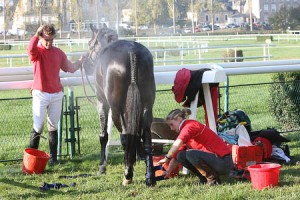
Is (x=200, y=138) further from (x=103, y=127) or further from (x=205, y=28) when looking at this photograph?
(x=205, y=28)

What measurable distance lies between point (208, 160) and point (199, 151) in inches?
5.0

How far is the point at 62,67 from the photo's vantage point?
25.6 ft

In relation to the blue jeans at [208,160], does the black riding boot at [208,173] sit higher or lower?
lower

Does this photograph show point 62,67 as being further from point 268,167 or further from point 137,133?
point 268,167

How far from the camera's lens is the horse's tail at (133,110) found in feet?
20.6

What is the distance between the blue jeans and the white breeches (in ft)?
6.48

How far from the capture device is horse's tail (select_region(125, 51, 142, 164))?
6277 millimetres

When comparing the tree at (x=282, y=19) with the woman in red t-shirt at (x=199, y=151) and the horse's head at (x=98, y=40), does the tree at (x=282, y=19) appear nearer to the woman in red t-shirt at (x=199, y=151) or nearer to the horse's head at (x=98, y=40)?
the horse's head at (x=98, y=40)

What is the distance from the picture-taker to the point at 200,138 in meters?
6.26

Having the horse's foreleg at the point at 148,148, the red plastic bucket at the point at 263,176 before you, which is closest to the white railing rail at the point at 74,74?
the horse's foreleg at the point at 148,148

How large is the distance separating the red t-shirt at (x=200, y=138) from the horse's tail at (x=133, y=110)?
45 centimetres

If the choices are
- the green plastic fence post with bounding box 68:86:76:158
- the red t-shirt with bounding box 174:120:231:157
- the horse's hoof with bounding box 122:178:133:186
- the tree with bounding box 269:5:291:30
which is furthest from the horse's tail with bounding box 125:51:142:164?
the tree with bounding box 269:5:291:30

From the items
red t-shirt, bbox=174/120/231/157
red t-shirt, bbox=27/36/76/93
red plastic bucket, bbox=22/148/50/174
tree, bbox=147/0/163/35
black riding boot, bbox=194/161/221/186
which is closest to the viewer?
red t-shirt, bbox=174/120/231/157

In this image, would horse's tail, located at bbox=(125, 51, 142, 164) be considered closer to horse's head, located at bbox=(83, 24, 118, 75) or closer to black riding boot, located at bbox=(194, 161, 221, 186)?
black riding boot, located at bbox=(194, 161, 221, 186)
